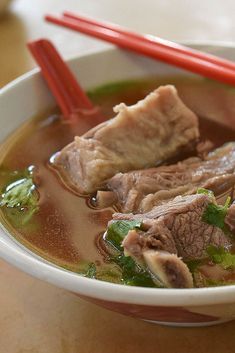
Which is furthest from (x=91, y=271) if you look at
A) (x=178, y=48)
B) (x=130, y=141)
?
(x=178, y=48)

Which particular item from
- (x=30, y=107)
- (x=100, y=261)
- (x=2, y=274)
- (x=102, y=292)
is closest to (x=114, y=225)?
(x=100, y=261)

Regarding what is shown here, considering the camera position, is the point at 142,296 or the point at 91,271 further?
the point at 91,271

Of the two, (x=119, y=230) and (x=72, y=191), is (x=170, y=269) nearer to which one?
(x=119, y=230)

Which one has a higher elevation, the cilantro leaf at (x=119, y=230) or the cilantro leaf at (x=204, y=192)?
the cilantro leaf at (x=119, y=230)

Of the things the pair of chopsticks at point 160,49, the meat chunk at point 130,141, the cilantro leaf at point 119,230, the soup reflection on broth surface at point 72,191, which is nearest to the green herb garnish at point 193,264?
the soup reflection on broth surface at point 72,191

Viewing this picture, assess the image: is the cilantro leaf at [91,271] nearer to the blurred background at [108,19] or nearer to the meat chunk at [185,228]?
the meat chunk at [185,228]
